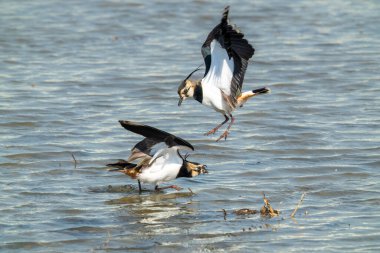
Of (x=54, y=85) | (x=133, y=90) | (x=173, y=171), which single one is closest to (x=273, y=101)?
(x=133, y=90)

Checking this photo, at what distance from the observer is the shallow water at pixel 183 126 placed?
26.4ft

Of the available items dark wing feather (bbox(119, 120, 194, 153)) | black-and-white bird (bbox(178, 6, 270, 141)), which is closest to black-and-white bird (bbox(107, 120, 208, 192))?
dark wing feather (bbox(119, 120, 194, 153))

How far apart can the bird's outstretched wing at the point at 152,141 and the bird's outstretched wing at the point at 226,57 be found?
1250 mm

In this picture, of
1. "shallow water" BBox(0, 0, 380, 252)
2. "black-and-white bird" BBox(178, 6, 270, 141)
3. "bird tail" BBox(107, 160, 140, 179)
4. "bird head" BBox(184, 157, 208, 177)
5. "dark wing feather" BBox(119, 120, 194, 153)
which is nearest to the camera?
"dark wing feather" BBox(119, 120, 194, 153)

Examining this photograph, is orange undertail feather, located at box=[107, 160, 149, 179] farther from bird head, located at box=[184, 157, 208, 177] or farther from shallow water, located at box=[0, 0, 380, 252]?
bird head, located at box=[184, 157, 208, 177]

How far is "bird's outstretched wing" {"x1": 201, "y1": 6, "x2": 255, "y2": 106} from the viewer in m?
9.28

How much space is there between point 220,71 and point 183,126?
7.42 feet

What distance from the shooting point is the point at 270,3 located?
793 inches

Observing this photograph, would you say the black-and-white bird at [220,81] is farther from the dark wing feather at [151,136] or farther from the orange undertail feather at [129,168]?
the orange undertail feather at [129,168]

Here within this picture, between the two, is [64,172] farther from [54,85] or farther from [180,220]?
[54,85]

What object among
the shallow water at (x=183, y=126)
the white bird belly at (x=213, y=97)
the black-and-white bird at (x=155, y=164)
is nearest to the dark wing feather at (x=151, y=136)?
the black-and-white bird at (x=155, y=164)

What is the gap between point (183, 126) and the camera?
40.0ft

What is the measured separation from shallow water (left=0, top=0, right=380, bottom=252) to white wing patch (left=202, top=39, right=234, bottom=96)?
3.30 ft

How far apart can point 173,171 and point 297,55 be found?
7403 millimetres
